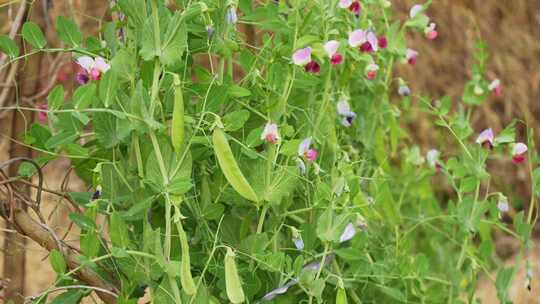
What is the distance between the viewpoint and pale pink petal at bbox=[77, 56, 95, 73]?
3.30 ft

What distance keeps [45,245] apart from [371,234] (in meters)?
0.52

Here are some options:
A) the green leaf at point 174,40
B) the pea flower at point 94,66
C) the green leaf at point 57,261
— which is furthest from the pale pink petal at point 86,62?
the green leaf at point 57,261

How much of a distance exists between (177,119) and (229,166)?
78 mm

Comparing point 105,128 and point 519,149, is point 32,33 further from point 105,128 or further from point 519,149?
point 519,149

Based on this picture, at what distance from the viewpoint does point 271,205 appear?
1.12 m

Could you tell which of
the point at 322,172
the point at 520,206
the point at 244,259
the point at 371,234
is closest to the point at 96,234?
the point at 244,259

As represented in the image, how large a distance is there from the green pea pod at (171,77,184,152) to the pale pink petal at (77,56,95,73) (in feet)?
0.41

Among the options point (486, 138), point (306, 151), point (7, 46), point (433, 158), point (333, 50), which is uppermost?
point (7, 46)

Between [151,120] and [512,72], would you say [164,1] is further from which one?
[512,72]

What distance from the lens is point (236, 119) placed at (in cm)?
104

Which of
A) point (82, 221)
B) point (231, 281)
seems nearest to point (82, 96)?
point (82, 221)

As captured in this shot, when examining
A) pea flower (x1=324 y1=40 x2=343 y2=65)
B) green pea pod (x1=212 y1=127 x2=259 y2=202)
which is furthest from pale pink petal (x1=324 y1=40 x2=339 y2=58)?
green pea pod (x1=212 y1=127 x2=259 y2=202)

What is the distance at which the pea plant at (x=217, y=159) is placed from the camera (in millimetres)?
969

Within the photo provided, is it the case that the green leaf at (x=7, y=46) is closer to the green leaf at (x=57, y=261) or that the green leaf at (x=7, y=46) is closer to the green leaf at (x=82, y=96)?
the green leaf at (x=82, y=96)
